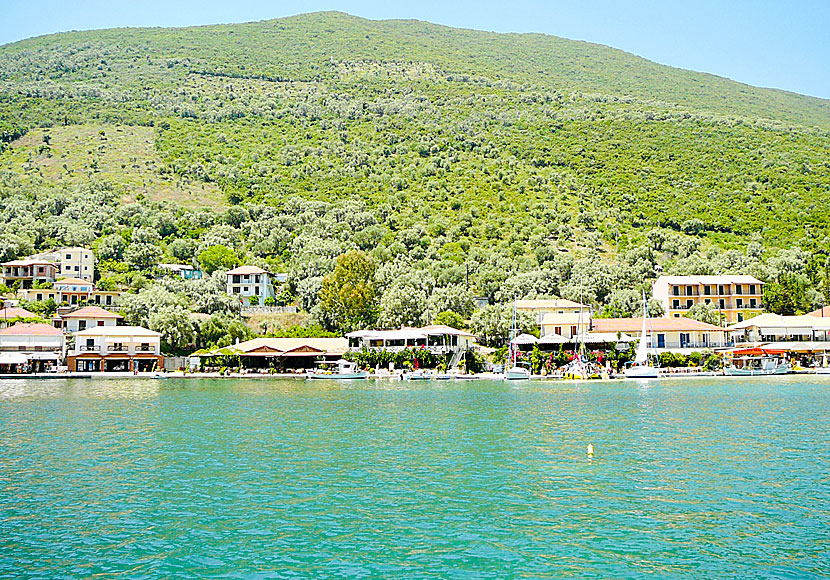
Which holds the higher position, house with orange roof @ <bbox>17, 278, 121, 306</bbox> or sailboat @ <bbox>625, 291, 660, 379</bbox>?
house with orange roof @ <bbox>17, 278, 121, 306</bbox>

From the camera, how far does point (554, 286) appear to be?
81.2 m

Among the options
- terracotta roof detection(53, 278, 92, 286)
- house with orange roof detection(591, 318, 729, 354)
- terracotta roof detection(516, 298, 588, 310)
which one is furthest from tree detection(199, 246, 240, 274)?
house with orange roof detection(591, 318, 729, 354)

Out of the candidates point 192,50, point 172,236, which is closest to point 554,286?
point 172,236

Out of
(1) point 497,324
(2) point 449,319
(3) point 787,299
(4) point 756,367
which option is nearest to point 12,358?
(2) point 449,319

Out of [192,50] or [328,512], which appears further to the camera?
[192,50]

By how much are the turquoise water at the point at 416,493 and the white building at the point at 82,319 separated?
→ 3774 centimetres

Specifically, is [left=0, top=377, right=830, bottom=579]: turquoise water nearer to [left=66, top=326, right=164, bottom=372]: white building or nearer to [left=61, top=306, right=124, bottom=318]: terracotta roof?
[left=66, top=326, right=164, bottom=372]: white building

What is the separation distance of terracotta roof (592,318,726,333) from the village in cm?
10

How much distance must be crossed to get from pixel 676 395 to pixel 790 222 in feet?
205

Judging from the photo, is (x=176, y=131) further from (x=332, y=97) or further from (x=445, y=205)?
(x=445, y=205)

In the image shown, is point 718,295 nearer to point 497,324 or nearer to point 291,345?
point 497,324

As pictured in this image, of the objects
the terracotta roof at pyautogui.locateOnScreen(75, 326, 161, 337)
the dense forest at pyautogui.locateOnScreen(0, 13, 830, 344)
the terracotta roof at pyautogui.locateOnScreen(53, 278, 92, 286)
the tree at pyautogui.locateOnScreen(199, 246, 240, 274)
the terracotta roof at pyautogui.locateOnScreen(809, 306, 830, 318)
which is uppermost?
the dense forest at pyautogui.locateOnScreen(0, 13, 830, 344)

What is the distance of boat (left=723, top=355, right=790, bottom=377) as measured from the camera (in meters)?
62.6

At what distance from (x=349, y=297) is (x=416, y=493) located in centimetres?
5563
